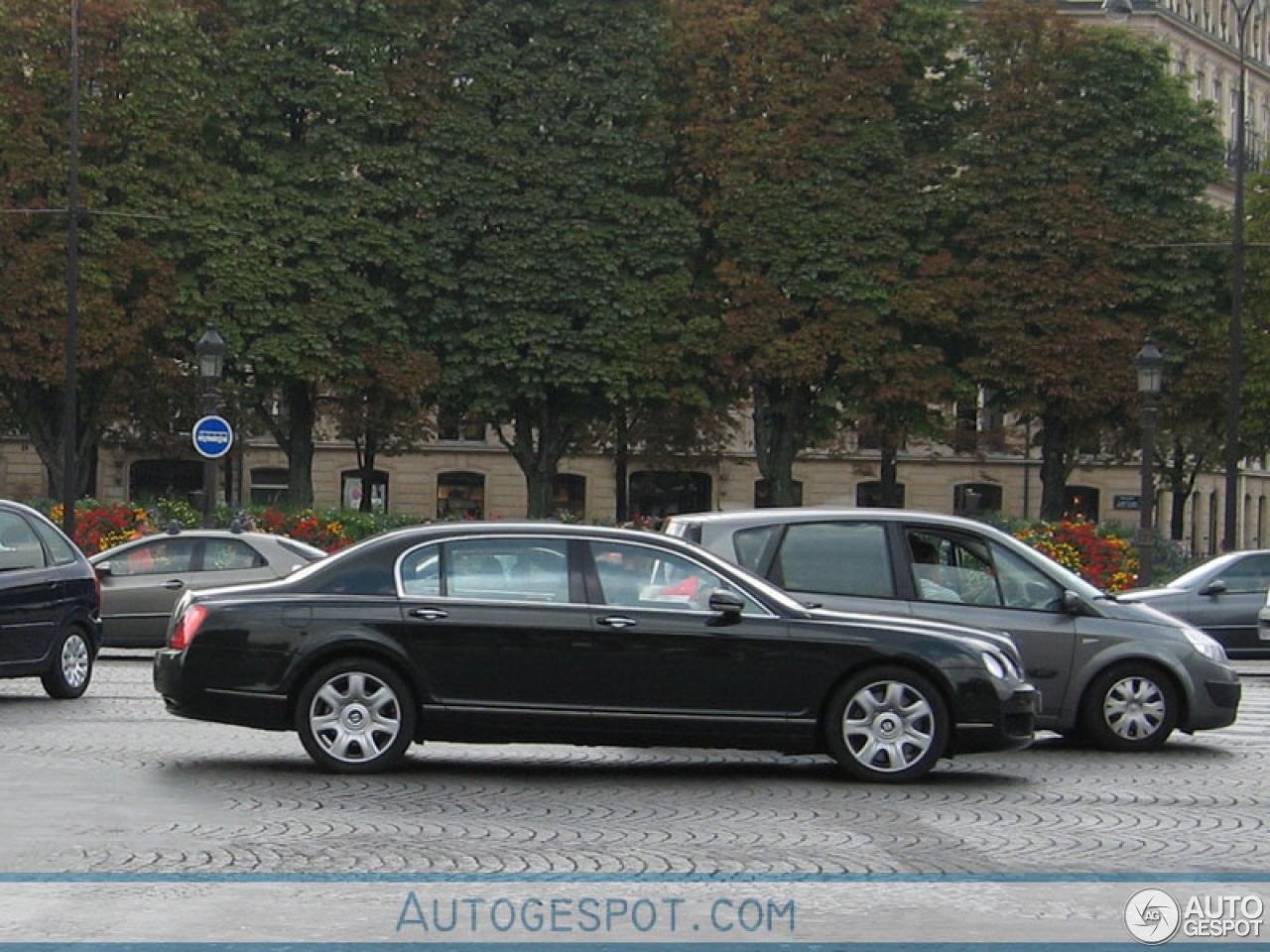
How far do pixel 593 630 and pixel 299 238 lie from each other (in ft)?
125

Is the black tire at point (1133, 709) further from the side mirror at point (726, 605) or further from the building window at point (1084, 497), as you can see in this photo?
the building window at point (1084, 497)

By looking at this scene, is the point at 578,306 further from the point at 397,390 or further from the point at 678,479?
the point at 678,479

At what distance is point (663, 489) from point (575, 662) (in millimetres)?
62798

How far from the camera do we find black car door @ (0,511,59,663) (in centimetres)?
1856

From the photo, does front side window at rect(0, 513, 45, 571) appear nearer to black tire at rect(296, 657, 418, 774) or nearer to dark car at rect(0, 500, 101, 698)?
dark car at rect(0, 500, 101, 698)

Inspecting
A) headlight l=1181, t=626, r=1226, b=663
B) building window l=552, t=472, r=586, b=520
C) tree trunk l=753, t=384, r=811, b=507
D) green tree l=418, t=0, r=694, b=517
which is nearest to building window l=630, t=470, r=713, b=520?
building window l=552, t=472, r=586, b=520

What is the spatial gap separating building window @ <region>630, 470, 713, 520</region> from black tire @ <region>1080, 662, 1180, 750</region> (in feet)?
195

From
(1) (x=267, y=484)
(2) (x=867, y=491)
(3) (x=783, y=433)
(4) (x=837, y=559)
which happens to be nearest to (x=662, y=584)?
(4) (x=837, y=559)

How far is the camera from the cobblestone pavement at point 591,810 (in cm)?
1060

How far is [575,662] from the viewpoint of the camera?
13844 millimetres

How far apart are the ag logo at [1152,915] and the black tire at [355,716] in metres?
5.40

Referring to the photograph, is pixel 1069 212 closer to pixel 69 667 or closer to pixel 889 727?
pixel 69 667

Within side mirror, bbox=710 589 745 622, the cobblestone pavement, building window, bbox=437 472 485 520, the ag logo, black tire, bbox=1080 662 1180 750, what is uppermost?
building window, bbox=437 472 485 520

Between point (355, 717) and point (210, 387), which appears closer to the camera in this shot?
point (355, 717)
